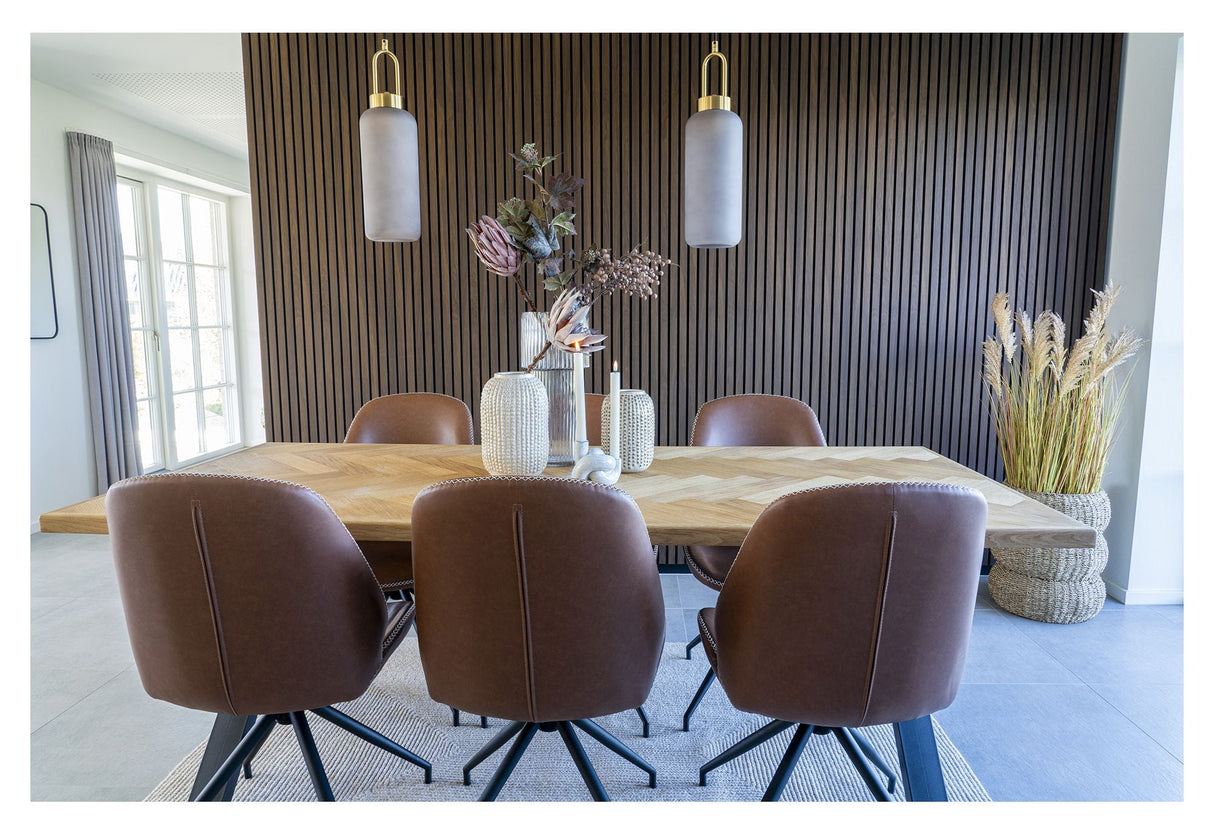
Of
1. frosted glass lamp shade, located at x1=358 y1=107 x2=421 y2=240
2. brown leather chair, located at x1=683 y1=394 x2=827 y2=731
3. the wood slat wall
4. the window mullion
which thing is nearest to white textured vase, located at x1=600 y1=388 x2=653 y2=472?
brown leather chair, located at x1=683 y1=394 x2=827 y2=731

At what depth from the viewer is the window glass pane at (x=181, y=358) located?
5992mm

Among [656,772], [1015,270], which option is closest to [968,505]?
[656,772]

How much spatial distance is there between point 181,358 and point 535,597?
6.00m

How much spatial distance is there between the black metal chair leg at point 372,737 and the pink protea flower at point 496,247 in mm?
1183

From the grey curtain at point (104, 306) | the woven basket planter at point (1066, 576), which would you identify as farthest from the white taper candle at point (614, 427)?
the grey curtain at point (104, 306)

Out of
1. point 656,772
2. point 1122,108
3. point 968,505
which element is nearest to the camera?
point 968,505

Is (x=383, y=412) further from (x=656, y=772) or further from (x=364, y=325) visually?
(x=656, y=772)

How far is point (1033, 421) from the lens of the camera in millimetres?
3186

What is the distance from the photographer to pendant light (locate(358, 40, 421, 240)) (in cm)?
193

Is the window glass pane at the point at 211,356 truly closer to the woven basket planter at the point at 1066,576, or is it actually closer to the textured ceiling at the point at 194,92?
the textured ceiling at the point at 194,92

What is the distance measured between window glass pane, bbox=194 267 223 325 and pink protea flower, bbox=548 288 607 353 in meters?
5.67

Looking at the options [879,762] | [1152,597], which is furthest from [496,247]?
[1152,597]
